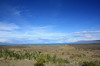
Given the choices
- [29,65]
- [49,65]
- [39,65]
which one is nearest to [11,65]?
[29,65]

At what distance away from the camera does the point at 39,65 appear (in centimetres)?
1391

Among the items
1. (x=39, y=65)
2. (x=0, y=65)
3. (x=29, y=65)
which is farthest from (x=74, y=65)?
(x=0, y=65)

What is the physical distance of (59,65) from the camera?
14.5m

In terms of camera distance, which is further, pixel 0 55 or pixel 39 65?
pixel 0 55

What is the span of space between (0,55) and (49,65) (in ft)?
28.6

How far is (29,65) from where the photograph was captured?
1479 cm

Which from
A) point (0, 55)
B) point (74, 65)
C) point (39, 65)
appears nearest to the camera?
point (39, 65)

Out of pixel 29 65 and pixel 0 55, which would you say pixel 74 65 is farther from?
pixel 0 55

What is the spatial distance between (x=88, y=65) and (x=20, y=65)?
7.29 metres

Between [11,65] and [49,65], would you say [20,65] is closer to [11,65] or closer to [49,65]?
[11,65]

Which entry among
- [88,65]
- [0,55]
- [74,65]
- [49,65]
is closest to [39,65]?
[49,65]

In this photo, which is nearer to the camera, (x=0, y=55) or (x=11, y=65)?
(x=11, y=65)

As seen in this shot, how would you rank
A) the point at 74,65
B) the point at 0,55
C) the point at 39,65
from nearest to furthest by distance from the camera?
1. the point at 39,65
2. the point at 74,65
3. the point at 0,55

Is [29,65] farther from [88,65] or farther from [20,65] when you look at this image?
[88,65]
